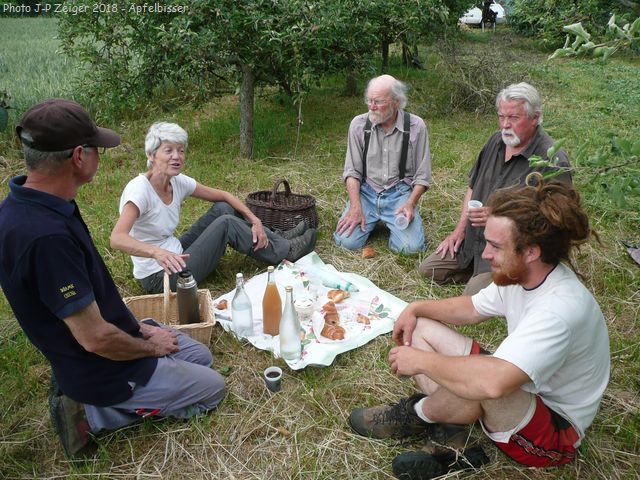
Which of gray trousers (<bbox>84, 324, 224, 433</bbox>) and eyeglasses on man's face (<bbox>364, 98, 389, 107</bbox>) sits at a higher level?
eyeglasses on man's face (<bbox>364, 98, 389, 107</bbox>)

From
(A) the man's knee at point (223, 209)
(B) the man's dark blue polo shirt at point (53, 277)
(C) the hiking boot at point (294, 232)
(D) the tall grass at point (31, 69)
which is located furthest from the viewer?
(D) the tall grass at point (31, 69)

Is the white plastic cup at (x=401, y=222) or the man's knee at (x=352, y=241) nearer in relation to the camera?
the white plastic cup at (x=401, y=222)

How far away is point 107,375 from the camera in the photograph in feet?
8.28

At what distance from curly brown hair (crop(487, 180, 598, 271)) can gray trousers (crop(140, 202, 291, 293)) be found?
2.50m

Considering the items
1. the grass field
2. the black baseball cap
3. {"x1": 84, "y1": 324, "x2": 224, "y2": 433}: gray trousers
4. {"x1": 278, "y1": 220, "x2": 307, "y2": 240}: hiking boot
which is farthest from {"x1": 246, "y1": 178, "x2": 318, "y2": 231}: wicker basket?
the black baseball cap

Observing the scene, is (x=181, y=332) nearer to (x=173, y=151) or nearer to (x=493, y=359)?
(x=173, y=151)

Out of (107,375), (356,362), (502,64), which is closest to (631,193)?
(356,362)

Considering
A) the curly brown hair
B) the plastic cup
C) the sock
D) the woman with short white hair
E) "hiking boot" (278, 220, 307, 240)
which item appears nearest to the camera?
the curly brown hair

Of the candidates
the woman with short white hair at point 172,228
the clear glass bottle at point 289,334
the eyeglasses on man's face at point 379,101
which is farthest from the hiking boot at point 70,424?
the eyeglasses on man's face at point 379,101

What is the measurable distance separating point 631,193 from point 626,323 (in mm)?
2521

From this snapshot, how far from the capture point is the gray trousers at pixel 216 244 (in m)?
4.08

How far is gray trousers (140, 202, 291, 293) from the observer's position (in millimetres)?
4078

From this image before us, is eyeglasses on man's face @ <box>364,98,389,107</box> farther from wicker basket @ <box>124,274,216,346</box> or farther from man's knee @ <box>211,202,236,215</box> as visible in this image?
wicker basket @ <box>124,274,216,346</box>

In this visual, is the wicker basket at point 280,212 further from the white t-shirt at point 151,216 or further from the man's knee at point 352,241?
the white t-shirt at point 151,216
